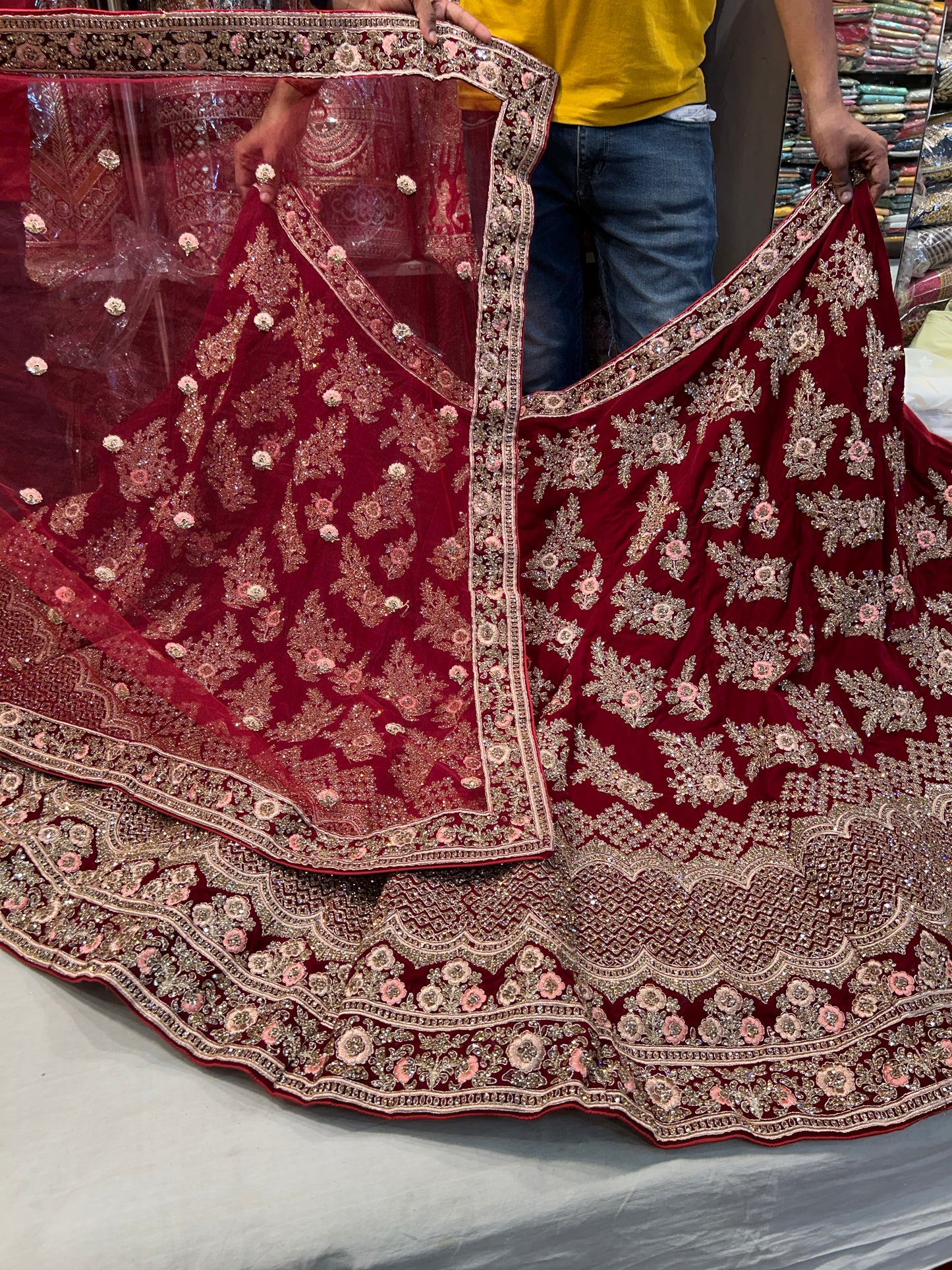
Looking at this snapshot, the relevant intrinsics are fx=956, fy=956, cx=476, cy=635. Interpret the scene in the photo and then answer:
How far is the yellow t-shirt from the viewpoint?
1471 mm

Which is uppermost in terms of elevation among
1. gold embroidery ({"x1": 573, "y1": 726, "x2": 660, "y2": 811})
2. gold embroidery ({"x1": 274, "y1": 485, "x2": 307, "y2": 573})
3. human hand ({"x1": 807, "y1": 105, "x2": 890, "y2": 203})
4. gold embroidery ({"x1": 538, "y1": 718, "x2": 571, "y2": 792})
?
human hand ({"x1": 807, "y1": 105, "x2": 890, "y2": 203})

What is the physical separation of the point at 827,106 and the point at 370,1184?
59.1 inches

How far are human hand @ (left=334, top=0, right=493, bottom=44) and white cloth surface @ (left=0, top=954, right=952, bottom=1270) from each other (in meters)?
1.31

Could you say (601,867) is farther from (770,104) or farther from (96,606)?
(770,104)

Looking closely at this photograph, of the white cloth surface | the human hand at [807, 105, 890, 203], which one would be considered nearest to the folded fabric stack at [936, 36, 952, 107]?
the human hand at [807, 105, 890, 203]

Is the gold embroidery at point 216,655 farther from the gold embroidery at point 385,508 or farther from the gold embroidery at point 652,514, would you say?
the gold embroidery at point 652,514

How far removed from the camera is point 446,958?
96 cm

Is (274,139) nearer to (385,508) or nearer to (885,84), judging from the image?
(385,508)

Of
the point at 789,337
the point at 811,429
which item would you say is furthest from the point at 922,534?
the point at 789,337

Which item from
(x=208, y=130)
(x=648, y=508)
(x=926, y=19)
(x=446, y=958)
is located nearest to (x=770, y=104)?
(x=926, y=19)

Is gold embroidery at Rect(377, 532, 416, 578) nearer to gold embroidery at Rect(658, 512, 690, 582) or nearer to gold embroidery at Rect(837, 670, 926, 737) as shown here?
gold embroidery at Rect(658, 512, 690, 582)

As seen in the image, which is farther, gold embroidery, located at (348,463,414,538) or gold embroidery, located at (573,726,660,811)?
gold embroidery, located at (348,463,414,538)

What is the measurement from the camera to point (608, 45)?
1.49m

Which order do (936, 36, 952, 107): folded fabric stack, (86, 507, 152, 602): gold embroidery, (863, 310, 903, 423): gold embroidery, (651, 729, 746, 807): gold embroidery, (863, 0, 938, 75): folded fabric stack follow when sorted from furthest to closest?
(936, 36, 952, 107): folded fabric stack < (863, 0, 938, 75): folded fabric stack < (863, 310, 903, 423): gold embroidery < (86, 507, 152, 602): gold embroidery < (651, 729, 746, 807): gold embroidery
